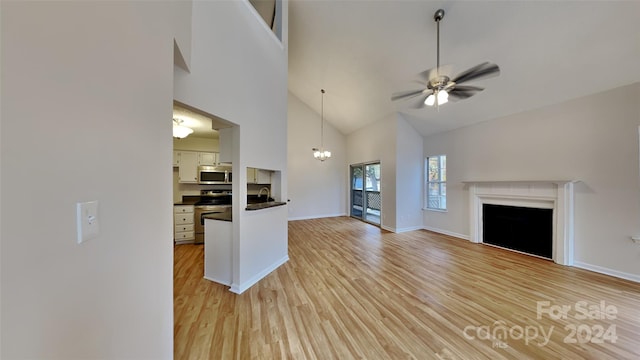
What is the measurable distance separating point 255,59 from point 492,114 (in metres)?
4.46

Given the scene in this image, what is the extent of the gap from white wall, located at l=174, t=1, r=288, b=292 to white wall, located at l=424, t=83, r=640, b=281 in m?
4.30

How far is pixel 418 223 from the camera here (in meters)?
5.60

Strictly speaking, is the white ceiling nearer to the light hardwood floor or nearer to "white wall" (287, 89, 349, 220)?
"white wall" (287, 89, 349, 220)

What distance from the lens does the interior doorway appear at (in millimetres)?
6418

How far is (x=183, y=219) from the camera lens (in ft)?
13.9

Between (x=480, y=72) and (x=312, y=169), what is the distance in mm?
5399

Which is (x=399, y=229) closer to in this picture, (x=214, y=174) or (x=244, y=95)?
(x=244, y=95)

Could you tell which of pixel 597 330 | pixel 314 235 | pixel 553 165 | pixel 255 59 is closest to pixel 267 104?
pixel 255 59

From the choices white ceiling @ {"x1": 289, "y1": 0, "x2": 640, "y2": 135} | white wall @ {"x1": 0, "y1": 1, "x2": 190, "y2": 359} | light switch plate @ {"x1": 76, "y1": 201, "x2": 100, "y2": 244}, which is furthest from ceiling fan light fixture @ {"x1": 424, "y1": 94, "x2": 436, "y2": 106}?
light switch plate @ {"x1": 76, "y1": 201, "x2": 100, "y2": 244}

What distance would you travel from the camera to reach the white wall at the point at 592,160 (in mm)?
2777

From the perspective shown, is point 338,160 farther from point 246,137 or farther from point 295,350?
point 295,350

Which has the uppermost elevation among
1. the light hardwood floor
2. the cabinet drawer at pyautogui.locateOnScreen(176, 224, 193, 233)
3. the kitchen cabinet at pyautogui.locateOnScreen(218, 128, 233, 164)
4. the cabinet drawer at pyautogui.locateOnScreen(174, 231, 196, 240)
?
the kitchen cabinet at pyautogui.locateOnScreen(218, 128, 233, 164)

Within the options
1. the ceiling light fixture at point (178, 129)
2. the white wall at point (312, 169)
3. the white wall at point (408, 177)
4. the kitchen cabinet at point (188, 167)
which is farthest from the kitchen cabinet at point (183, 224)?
the white wall at point (408, 177)

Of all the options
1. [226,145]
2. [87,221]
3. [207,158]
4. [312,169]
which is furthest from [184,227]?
[87,221]
